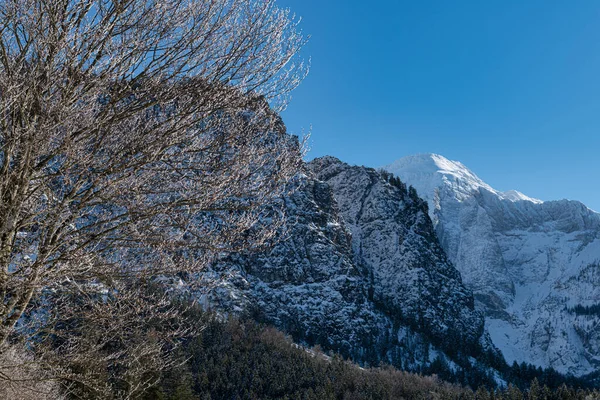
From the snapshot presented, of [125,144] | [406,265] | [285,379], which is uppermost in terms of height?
[406,265]

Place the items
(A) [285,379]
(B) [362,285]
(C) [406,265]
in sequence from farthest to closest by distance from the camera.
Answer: (C) [406,265]
(B) [362,285]
(A) [285,379]

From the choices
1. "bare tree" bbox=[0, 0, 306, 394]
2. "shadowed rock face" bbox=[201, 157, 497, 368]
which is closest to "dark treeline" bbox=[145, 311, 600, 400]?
"shadowed rock face" bbox=[201, 157, 497, 368]

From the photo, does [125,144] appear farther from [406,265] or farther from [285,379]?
[406,265]

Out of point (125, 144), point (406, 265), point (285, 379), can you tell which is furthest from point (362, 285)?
point (125, 144)

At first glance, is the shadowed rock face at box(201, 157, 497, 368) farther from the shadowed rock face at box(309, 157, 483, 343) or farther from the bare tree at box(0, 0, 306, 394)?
the bare tree at box(0, 0, 306, 394)

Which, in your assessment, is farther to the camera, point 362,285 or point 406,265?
point 406,265

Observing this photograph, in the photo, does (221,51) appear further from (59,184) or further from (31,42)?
(59,184)

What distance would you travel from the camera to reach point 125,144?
5023 millimetres

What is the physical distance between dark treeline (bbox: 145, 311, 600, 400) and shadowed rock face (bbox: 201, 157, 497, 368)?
129 feet

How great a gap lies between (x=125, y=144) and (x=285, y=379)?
71789 mm

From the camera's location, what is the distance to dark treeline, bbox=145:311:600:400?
66.5 metres

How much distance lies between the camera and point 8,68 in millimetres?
4273

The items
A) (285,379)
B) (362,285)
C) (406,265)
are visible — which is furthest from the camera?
(406,265)

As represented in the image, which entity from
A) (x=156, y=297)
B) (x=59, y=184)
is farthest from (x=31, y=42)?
(x=156, y=297)
